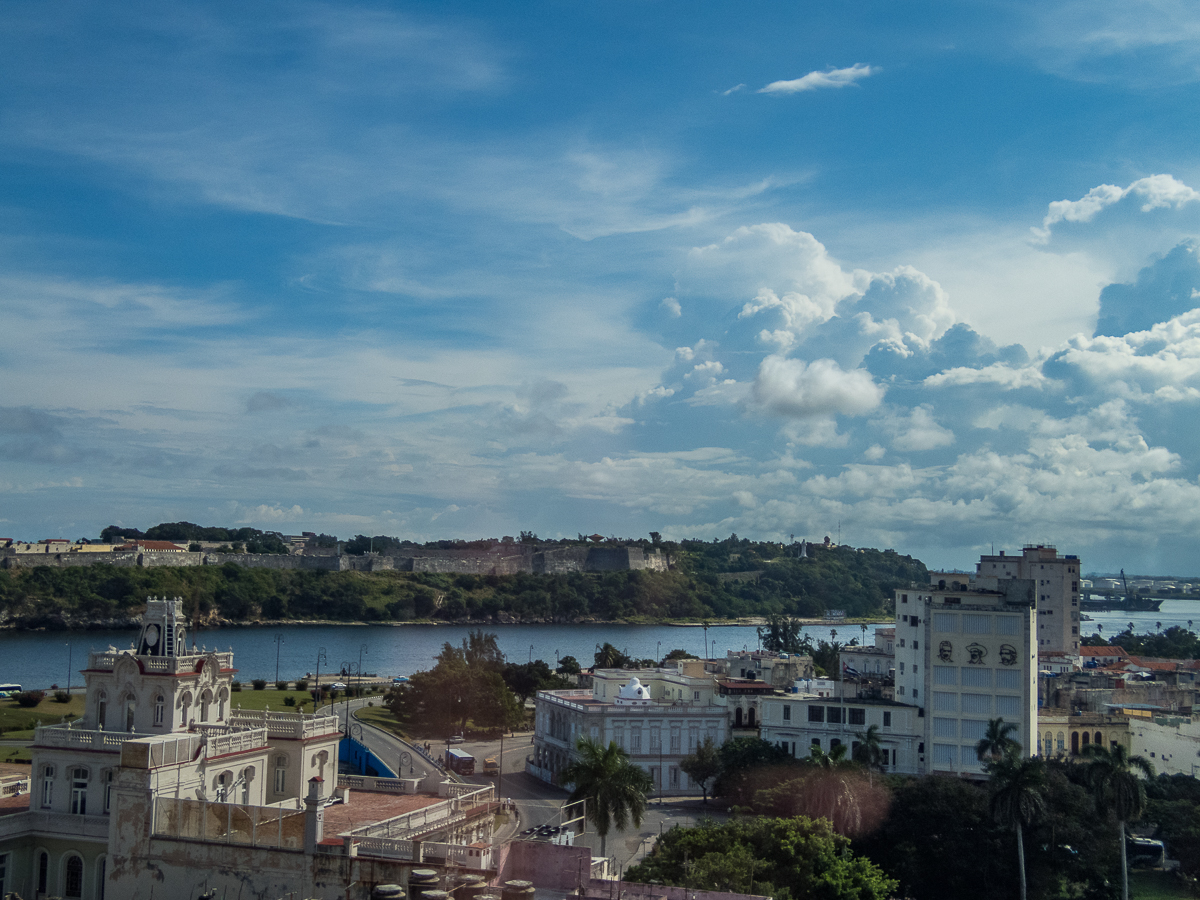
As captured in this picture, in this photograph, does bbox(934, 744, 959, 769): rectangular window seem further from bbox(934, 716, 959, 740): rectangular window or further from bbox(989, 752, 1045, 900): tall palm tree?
bbox(989, 752, 1045, 900): tall palm tree

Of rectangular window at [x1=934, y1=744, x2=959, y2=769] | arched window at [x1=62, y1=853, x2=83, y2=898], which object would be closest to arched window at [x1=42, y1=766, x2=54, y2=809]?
arched window at [x1=62, y1=853, x2=83, y2=898]

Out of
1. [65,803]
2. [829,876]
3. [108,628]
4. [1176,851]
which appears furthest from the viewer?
[108,628]

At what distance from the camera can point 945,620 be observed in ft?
205

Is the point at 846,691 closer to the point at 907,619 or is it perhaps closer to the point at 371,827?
the point at 907,619

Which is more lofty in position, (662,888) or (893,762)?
(662,888)

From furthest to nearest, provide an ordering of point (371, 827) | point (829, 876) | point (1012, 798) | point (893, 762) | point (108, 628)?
point (108, 628)
point (893, 762)
point (1012, 798)
point (829, 876)
point (371, 827)

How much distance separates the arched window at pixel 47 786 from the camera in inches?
1075

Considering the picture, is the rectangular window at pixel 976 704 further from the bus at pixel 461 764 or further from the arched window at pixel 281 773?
the arched window at pixel 281 773

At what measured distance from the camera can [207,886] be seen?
2209 centimetres

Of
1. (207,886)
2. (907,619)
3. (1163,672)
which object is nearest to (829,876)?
(207,886)

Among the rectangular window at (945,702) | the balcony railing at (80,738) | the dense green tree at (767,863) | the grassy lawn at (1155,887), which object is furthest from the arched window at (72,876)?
the rectangular window at (945,702)

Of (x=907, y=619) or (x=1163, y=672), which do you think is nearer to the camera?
(x=907, y=619)

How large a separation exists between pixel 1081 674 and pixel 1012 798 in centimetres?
4295

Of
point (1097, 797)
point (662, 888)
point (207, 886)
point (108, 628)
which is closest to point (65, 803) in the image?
point (207, 886)
